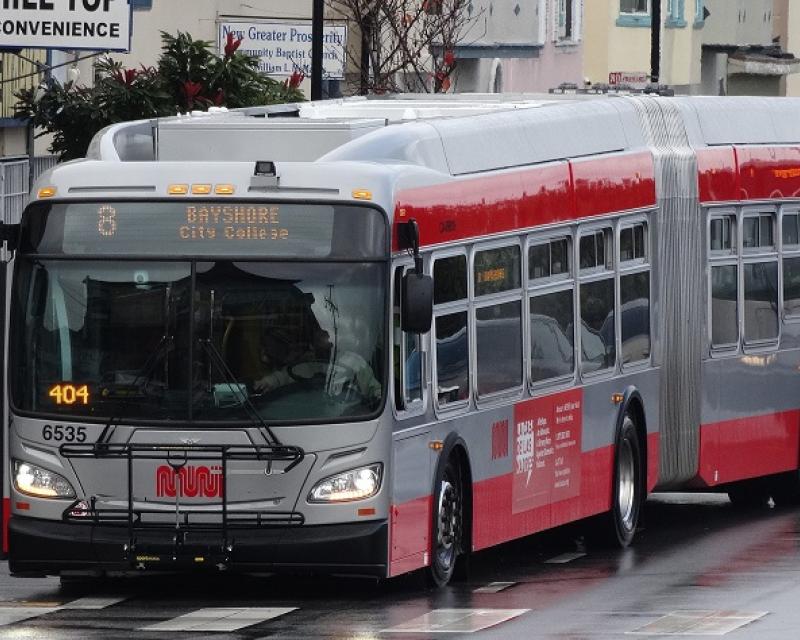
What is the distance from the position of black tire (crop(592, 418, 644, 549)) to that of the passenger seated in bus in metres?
4.42

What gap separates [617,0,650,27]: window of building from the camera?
5356 cm

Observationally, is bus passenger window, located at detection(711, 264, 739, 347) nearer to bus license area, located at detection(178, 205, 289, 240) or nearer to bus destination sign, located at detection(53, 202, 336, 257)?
bus destination sign, located at detection(53, 202, 336, 257)

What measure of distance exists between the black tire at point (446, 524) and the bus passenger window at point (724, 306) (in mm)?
5025

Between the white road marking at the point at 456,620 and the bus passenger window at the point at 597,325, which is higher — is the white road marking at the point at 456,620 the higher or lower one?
the lower one

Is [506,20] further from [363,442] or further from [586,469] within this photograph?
[363,442]

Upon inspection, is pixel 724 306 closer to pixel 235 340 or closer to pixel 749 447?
pixel 749 447

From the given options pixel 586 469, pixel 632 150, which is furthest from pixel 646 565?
pixel 632 150

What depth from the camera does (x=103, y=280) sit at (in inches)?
575

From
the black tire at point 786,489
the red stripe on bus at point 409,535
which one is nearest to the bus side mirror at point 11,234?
the red stripe on bus at point 409,535

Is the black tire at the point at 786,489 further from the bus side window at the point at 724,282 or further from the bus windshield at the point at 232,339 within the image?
the bus windshield at the point at 232,339

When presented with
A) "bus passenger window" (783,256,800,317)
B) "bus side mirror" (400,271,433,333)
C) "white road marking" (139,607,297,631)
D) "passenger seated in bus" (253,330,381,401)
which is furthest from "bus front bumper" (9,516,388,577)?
"bus passenger window" (783,256,800,317)

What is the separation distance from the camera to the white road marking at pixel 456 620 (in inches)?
535

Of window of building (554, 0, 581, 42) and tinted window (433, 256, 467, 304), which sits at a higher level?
window of building (554, 0, 581, 42)

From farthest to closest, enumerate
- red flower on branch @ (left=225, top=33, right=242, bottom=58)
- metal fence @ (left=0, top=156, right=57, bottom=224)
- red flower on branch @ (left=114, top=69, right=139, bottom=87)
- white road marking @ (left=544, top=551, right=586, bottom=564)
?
metal fence @ (left=0, top=156, right=57, bottom=224) → red flower on branch @ (left=225, top=33, right=242, bottom=58) → red flower on branch @ (left=114, top=69, right=139, bottom=87) → white road marking @ (left=544, top=551, right=586, bottom=564)
